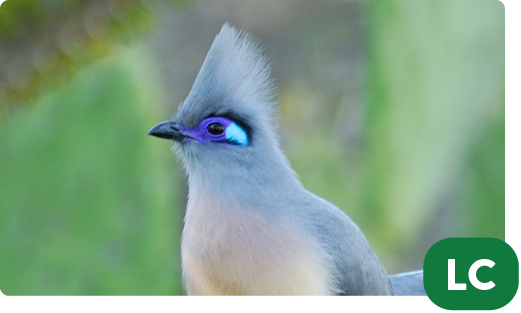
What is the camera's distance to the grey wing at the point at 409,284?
7.41 ft

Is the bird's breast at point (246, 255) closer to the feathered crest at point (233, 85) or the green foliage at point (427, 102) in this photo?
the feathered crest at point (233, 85)

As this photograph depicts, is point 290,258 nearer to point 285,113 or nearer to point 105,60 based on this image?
point 105,60

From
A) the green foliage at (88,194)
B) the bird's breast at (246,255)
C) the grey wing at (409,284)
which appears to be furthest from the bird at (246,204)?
the green foliage at (88,194)

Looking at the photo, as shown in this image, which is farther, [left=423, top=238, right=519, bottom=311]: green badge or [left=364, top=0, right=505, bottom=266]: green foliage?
[left=364, top=0, right=505, bottom=266]: green foliage

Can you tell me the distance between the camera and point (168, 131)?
6.73 feet

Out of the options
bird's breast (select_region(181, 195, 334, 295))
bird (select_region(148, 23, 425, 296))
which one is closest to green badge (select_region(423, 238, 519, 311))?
bird (select_region(148, 23, 425, 296))

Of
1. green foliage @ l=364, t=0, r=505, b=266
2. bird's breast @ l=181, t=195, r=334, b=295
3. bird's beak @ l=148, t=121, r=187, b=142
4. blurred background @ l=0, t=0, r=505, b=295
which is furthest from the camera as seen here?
green foliage @ l=364, t=0, r=505, b=266

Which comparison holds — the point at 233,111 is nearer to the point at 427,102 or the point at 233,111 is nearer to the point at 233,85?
the point at 233,85

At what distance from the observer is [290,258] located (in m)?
1.97

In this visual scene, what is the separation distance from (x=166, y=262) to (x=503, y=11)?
4.54 feet

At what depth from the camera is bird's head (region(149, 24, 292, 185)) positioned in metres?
1.99

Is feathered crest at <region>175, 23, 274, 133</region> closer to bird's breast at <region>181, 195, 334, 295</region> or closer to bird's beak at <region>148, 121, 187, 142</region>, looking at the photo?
bird's beak at <region>148, 121, 187, 142</region>

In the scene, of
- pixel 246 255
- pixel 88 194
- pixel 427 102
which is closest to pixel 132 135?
pixel 88 194

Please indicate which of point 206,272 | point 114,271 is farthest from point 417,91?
point 114,271
